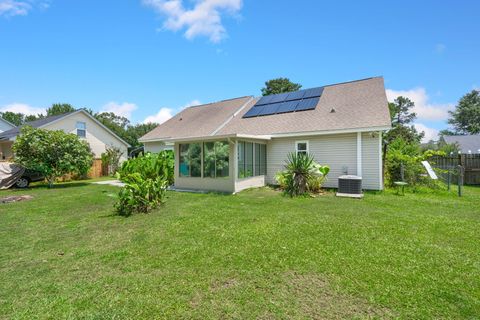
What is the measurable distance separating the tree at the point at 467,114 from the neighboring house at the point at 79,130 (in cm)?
5420

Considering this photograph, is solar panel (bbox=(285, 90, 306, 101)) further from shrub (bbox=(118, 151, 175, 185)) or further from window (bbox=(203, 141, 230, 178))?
shrub (bbox=(118, 151, 175, 185))

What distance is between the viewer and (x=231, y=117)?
16641 millimetres

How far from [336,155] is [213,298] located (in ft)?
33.1

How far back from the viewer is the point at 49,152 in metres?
13.5

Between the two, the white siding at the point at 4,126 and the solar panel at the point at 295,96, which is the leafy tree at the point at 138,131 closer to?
the white siding at the point at 4,126

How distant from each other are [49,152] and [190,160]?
8.45 metres

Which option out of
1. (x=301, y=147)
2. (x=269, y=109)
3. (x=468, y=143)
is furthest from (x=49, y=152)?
(x=468, y=143)

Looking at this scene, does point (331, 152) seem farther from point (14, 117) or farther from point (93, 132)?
point (14, 117)

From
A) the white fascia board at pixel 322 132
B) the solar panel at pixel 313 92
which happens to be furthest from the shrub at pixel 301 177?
the solar panel at pixel 313 92

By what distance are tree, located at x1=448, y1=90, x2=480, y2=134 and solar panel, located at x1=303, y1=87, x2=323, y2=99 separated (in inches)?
1652

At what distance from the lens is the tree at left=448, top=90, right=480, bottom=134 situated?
4062cm

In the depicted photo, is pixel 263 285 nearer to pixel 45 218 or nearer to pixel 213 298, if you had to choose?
pixel 213 298

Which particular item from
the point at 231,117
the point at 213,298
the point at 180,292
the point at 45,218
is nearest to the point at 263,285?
the point at 213,298

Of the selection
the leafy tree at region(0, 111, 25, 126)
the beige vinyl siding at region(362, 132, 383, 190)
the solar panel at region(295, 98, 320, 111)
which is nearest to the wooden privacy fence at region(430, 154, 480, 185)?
the beige vinyl siding at region(362, 132, 383, 190)
